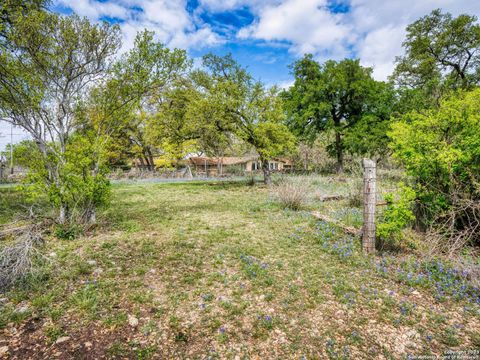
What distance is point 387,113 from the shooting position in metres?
22.5

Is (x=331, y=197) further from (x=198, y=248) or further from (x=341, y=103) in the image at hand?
(x=341, y=103)

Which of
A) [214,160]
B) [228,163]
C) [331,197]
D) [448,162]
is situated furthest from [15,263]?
[228,163]

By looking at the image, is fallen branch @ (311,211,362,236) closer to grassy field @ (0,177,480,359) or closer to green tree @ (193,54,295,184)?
grassy field @ (0,177,480,359)

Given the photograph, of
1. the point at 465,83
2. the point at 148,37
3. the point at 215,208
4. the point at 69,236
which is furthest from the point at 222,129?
the point at 465,83

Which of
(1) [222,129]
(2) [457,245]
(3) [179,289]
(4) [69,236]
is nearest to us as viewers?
(3) [179,289]

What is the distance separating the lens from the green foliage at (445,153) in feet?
15.4

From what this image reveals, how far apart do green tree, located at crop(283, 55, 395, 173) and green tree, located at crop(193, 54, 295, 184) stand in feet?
28.5

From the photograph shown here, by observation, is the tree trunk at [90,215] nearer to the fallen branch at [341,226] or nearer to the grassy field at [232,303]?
the grassy field at [232,303]

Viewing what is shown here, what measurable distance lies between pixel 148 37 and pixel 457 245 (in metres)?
8.84

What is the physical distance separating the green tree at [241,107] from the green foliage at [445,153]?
34.2 feet

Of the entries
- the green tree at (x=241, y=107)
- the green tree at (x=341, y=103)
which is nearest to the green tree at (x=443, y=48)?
the green tree at (x=341, y=103)

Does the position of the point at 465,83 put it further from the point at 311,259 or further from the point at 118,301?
the point at 118,301

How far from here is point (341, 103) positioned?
24938 mm

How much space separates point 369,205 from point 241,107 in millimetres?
12703
